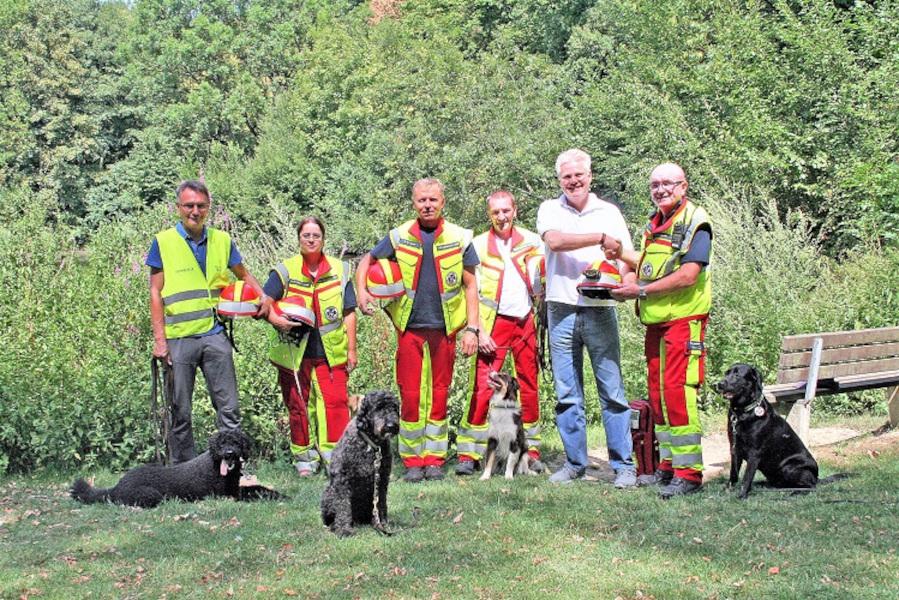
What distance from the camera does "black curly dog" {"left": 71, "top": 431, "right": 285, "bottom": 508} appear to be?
7.20 meters

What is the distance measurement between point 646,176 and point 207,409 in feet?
44.4

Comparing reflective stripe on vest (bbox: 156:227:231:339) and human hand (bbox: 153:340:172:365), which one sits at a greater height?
reflective stripe on vest (bbox: 156:227:231:339)

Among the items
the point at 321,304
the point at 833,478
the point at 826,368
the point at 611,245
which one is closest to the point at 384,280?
the point at 321,304

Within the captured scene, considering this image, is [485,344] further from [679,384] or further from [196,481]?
[196,481]

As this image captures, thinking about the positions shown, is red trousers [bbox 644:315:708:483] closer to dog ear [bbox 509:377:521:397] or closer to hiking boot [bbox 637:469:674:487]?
hiking boot [bbox 637:469:674:487]

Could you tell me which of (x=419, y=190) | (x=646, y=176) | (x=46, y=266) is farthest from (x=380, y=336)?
(x=646, y=176)

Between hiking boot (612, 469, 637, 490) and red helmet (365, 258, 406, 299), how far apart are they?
2.04 metres

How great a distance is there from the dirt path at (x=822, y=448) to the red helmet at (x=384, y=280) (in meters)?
2.00

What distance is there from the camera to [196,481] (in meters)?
7.30

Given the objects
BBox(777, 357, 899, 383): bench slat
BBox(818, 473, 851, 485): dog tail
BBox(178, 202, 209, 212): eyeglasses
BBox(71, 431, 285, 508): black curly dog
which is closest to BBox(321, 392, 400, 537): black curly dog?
BBox(71, 431, 285, 508): black curly dog

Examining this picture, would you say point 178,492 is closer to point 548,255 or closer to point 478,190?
point 548,255

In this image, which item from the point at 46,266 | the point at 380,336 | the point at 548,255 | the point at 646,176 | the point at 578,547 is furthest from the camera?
the point at 646,176

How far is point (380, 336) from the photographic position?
10.4 meters

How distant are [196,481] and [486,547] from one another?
7.96ft
